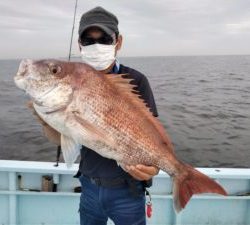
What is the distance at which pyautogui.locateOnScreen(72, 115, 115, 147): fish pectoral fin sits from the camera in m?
2.68

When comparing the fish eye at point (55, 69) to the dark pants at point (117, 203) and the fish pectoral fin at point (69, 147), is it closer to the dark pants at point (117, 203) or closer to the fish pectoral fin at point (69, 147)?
the fish pectoral fin at point (69, 147)

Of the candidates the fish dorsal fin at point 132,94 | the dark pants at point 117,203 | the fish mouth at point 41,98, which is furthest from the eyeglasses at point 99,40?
the dark pants at point 117,203

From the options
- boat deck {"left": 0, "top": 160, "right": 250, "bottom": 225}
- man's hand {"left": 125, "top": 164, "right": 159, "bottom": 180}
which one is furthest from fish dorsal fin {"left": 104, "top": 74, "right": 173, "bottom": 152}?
boat deck {"left": 0, "top": 160, "right": 250, "bottom": 225}

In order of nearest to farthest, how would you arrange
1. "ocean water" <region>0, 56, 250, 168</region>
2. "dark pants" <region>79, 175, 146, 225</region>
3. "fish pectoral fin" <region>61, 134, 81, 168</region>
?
"fish pectoral fin" <region>61, 134, 81, 168</region> → "dark pants" <region>79, 175, 146, 225</region> → "ocean water" <region>0, 56, 250, 168</region>

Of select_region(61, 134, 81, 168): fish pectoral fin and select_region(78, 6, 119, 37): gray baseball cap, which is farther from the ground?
select_region(78, 6, 119, 37): gray baseball cap

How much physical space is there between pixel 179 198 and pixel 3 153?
1253cm

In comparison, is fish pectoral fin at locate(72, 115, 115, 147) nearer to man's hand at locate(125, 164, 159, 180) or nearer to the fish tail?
man's hand at locate(125, 164, 159, 180)

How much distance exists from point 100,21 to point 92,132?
988 millimetres

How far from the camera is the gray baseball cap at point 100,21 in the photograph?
10.1 feet

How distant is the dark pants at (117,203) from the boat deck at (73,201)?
1592 millimetres

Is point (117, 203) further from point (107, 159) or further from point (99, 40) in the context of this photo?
point (99, 40)

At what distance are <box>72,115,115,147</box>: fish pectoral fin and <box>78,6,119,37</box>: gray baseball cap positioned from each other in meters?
0.85

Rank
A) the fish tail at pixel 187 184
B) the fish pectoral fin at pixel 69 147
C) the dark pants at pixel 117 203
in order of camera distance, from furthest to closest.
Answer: the dark pants at pixel 117 203 → the fish tail at pixel 187 184 → the fish pectoral fin at pixel 69 147

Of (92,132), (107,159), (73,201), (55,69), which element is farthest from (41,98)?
(73,201)
